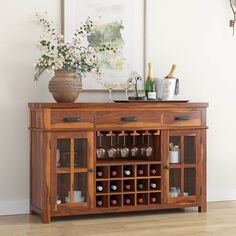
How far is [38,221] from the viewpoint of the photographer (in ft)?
15.7

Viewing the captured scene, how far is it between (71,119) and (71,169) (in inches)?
14.8

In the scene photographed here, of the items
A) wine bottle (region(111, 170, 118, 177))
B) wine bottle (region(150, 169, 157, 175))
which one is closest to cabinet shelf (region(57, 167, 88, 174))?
wine bottle (region(111, 170, 118, 177))

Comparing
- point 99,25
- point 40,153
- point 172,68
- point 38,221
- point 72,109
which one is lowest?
point 38,221

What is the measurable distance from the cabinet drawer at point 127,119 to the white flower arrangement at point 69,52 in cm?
39

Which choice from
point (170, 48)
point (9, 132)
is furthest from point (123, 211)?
point (170, 48)

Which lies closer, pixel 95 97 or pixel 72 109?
pixel 72 109

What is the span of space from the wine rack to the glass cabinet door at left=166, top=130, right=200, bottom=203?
0.36ft

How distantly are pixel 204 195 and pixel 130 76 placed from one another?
117 centimetres

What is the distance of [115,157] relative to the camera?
16.8ft

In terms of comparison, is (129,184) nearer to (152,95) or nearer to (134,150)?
(134,150)

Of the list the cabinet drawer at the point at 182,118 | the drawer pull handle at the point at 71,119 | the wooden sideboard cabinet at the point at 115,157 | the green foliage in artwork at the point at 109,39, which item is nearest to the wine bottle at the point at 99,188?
the wooden sideboard cabinet at the point at 115,157

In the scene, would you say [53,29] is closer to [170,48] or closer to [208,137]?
[170,48]

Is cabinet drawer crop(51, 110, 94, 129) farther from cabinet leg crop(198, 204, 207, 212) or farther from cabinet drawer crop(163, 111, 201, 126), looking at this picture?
cabinet leg crop(198, 204, 207, 212)

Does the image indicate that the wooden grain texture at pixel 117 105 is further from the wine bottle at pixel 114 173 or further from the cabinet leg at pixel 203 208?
the cabinet leg at pixel 203 208
